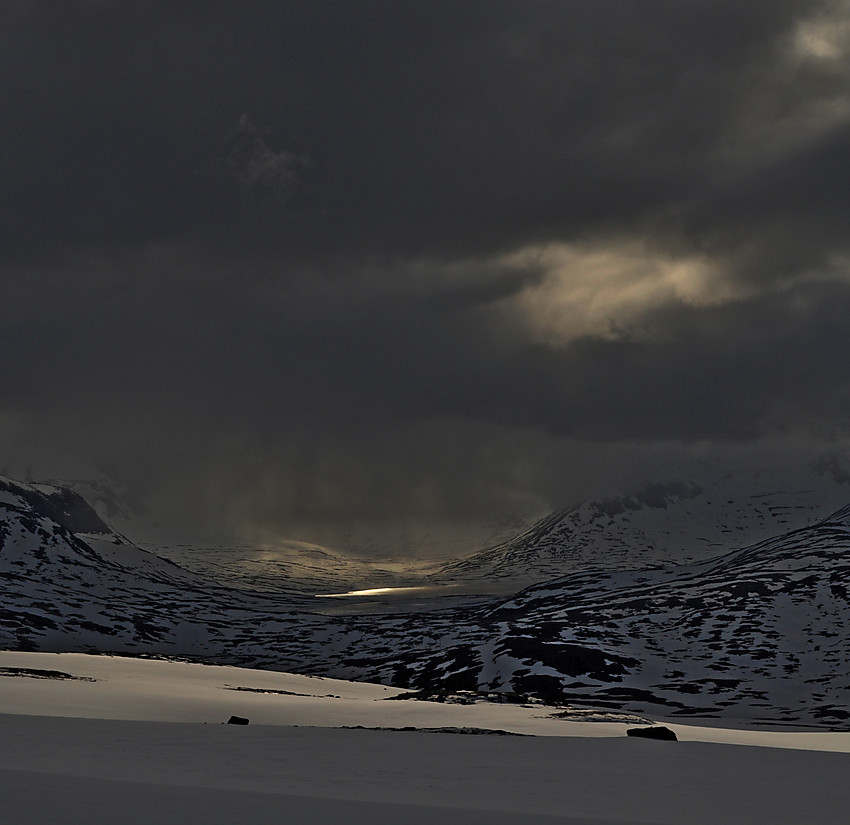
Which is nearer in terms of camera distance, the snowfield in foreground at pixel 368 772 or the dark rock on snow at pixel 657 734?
the snowfield in foreground at pixel 368 772

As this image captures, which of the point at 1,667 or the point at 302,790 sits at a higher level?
the point at 1,667

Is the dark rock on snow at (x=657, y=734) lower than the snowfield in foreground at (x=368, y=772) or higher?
higher

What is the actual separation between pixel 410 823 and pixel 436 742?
2413 cm

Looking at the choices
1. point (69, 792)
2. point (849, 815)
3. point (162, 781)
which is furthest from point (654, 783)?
point (69, 792)

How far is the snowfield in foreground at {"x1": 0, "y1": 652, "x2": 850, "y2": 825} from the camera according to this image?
26.1 meters

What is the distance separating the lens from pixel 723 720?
7279 inches

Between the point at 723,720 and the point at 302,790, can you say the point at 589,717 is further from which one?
the point at 723,720

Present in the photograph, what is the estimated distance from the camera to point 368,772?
35625 mm

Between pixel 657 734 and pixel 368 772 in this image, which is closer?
pixel 368 772

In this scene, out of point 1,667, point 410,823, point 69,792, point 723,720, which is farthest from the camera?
point 723,720

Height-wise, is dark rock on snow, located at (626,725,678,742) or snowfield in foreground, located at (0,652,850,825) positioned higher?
dark rock on snow, located at (626,725,678,742)

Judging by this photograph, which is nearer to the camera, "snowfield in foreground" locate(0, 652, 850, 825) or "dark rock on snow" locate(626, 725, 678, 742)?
"snowfield in foreground" locate(0, 652, 850, 825)

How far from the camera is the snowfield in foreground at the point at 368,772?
26.1 metres

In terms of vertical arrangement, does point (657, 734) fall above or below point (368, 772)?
above
